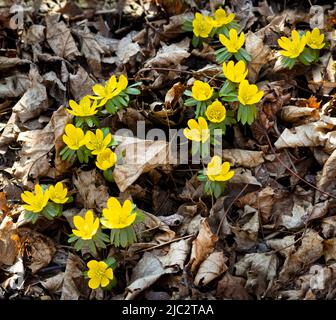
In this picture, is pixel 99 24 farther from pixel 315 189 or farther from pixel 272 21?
pixel 315 189

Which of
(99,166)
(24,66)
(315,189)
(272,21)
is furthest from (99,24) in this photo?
(315,189)

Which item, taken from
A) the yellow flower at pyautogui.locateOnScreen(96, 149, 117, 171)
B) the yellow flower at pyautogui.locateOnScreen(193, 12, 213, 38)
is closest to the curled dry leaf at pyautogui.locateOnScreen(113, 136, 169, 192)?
the yellow flower at pyautogui.locateOnScreen(96, 149, 117, 171)

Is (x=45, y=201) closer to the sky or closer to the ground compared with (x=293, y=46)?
closer to the ground

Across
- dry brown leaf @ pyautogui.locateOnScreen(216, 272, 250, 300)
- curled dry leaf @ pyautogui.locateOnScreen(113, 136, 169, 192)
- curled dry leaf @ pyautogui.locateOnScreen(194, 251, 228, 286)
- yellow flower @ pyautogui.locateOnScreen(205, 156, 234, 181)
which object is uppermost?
yellow flower @ pyautogui.locateOnScreen(205, 156, 234, 181)

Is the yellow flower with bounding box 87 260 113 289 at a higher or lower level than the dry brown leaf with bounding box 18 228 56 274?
higher

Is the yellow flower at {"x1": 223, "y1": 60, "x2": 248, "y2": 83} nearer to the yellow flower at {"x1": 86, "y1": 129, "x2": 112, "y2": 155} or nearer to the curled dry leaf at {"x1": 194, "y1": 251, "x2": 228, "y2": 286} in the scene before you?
the yellow flower at {"x1": 86, "y1": 129, "x2": 112, "y2": 155}

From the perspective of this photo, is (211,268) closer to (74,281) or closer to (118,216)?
(118,216)

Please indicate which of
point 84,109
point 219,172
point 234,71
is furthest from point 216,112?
point 84,109

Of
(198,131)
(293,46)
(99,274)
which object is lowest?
(99,274)
